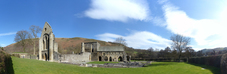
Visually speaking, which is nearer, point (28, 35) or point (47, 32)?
point (47, 32)

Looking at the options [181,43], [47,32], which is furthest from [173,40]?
[47,32]

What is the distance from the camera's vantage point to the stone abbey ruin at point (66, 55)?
31.6 m

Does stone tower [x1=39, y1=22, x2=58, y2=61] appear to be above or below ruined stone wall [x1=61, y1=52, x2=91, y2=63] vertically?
above

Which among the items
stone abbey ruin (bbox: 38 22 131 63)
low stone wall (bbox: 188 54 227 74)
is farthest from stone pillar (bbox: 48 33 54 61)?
low stone wall (bbox: 188 54 227 74)

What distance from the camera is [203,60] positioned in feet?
65.4

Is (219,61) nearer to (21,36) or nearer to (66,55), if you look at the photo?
(66,55)

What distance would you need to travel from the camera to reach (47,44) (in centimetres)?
3266

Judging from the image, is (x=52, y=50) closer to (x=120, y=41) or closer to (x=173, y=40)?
(x=173, y=40)

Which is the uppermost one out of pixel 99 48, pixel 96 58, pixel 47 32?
pixel 47 32

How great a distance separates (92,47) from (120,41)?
20.7 metres

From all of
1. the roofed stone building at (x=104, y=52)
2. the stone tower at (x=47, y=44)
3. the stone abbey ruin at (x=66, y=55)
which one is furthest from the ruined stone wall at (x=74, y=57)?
the roofed stone building at (x=104, y=52)

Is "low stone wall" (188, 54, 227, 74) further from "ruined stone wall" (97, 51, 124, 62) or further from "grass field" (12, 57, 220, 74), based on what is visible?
"ruined stone wall" (97, 51, 124, 62)

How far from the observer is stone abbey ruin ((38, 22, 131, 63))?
1244 inches

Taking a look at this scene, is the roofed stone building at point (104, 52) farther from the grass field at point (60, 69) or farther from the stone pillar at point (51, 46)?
the grass field at point (60, 69)
